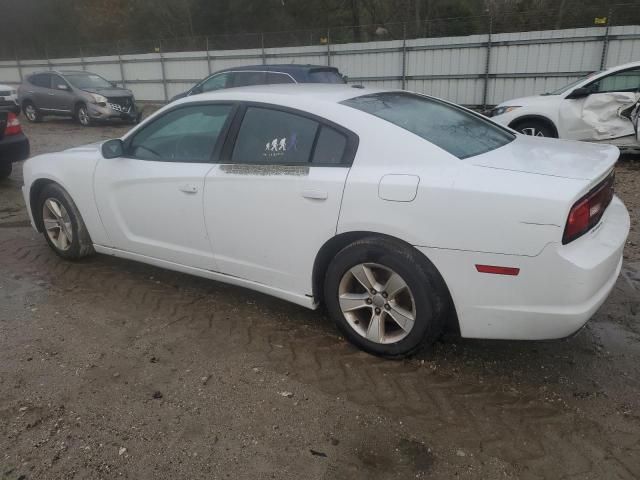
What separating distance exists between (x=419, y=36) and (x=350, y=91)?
46.7 ft

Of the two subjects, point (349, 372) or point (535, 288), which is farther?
point (349, 372)

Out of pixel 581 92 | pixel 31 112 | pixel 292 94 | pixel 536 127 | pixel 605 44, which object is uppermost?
pixel 605 44

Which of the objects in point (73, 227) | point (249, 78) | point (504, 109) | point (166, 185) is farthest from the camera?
point (249, 78)

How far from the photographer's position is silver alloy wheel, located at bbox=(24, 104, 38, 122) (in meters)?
16.3

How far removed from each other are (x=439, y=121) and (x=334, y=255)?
114cm

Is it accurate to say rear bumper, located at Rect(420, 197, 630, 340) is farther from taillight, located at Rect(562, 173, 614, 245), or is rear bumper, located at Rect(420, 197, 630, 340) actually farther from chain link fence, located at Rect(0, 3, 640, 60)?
chain link fence, located at Rect(0, 3, 640, 60)

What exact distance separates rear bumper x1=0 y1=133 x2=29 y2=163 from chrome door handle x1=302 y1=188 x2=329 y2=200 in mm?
6237

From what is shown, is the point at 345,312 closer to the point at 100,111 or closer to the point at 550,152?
the point at 550,152

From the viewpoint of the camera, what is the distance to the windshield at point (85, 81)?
50.3 feet

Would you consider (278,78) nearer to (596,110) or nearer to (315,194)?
(596,110)

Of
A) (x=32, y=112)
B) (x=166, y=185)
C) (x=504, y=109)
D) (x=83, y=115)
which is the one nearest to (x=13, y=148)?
(x=166, y=185)

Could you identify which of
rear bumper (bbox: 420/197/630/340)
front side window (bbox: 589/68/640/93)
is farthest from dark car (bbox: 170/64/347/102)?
rear bumper (bbox: 420/197/630/340)

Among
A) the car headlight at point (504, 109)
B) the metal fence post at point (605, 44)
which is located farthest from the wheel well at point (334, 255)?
the metal fence post at point (605, 44)

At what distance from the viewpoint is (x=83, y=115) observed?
15109mm
